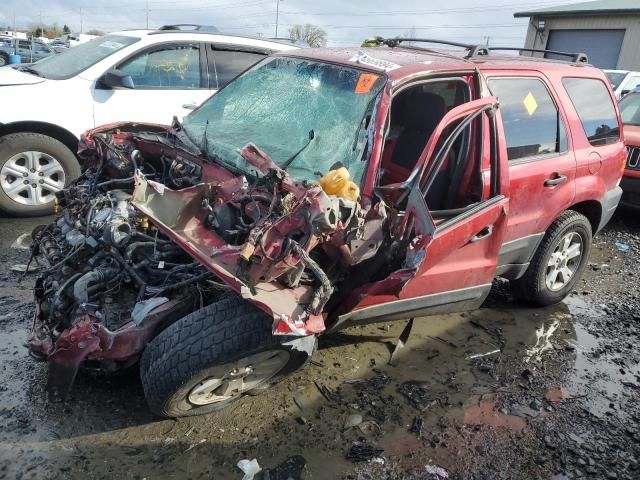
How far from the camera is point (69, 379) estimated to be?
256cm

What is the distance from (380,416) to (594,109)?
9.86ft

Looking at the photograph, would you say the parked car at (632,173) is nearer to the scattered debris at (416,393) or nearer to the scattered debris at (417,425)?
the scattered debris at (416,393)

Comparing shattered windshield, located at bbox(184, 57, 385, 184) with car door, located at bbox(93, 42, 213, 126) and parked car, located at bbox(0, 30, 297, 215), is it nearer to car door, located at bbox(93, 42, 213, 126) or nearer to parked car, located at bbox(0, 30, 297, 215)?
parked car, located at bbox(0, 30, 297, 215)

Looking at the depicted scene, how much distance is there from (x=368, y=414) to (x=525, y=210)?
174cm

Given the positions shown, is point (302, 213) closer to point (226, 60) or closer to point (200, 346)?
point (200, 346)

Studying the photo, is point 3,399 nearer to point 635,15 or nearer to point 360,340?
point 360,340

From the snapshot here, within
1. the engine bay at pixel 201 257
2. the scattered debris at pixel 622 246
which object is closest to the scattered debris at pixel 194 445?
the engine bay at pixel 201 257

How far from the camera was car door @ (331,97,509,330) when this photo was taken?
2.65 meters

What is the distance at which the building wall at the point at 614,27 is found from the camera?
20969mm

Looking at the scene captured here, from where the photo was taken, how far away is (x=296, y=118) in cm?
325

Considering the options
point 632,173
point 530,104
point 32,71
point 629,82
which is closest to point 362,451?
point 530,104

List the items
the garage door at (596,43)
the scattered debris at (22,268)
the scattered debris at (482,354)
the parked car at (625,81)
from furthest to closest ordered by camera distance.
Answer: the garage door at (596,43) < the parked car at (625,81) < the scattered debris at (22,268) < the scattered debris at (482,354)

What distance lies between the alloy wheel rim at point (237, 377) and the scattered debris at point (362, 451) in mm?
556

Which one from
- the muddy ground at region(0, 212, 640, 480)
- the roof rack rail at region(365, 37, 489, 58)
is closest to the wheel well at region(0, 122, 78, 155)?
the muddy ground at region(0, 212, 640, 480)
